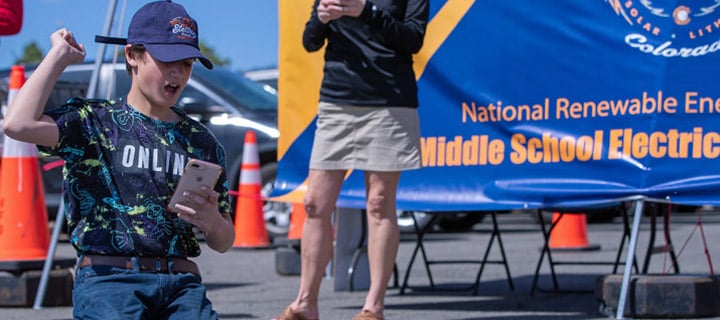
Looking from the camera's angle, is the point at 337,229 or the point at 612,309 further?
the point at 337,229

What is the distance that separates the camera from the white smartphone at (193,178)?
10.1 ft

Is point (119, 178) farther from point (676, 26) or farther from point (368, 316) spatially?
point (676, 26)

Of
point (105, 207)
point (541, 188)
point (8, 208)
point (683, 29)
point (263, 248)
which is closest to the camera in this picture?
point (105, 207)

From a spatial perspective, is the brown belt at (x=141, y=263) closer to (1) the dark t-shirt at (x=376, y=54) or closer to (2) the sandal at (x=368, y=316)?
(2) the sandal at (x=368, y=316)

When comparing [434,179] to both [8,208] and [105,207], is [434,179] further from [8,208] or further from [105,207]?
[105,207]

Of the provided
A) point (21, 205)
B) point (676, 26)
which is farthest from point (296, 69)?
point (676, 26)

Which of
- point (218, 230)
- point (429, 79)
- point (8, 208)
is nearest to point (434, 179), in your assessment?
point (429, 79)

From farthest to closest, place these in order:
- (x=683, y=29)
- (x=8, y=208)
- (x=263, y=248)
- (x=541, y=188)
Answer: (x=263, y=248)
(x=8, y=208)
(x=541, y=188)
(x=683, y=29)

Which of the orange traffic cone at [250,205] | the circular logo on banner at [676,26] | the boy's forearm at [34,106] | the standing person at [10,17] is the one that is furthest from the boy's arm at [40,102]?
the orange traffic cone at [250,205]

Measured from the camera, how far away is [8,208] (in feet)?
23.0

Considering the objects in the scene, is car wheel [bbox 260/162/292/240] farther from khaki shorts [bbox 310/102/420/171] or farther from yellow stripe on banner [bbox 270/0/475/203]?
khaki shorts [bbox 310/102/420/171]

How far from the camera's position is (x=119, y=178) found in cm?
320

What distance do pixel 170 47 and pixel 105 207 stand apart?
1.48 ft

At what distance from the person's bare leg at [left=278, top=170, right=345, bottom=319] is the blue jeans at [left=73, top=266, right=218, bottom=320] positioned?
7.72ft
